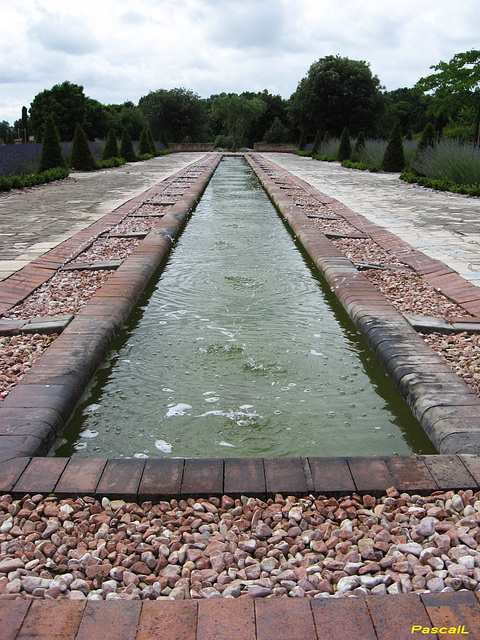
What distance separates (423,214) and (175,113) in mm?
33101

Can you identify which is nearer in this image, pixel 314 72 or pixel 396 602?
pixel 396 602

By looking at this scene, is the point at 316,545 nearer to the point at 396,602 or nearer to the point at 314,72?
the point at 396,602

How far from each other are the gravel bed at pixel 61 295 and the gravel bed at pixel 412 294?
80.9 inches

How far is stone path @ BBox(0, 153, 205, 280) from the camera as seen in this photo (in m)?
5.02

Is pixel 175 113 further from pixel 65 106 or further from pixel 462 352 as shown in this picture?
pixel 462 352

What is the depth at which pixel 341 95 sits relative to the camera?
111 feet

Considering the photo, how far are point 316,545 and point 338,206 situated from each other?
271 inches

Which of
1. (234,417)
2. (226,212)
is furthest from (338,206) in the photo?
(234,417)

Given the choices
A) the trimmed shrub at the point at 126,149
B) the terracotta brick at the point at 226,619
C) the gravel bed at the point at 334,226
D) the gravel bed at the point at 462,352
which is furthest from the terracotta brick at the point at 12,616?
the trimmed shrub at the point at 126,149

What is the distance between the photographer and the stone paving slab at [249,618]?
116cm

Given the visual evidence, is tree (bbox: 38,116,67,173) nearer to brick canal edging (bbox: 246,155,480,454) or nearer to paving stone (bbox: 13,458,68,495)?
brick canal edging (bbox: 246,155,480,454)

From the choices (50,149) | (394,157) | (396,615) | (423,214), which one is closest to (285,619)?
(396,615)

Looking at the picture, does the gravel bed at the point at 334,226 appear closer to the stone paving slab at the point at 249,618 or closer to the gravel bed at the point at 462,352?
the gravel bed at the point at 462,352

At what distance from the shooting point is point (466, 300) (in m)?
3.59
